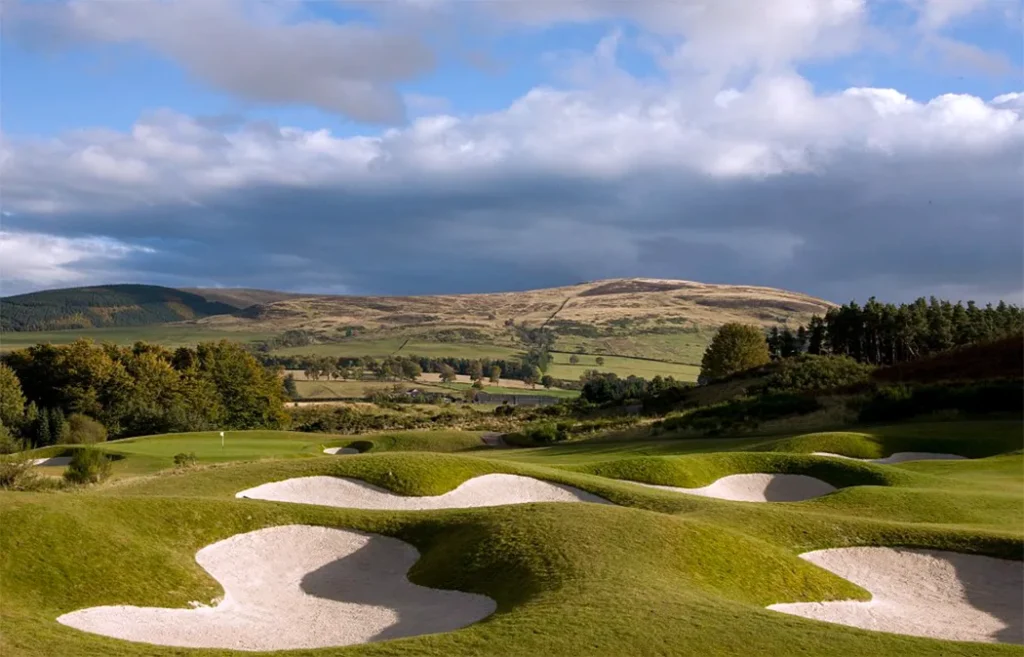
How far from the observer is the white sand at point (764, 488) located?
27125 mm

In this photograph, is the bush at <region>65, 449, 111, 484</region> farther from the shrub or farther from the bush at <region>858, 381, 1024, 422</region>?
the bush at <region>858, 381, 1024, 422</region>

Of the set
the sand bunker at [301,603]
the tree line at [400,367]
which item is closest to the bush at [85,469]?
the sand bunker at [301,603]

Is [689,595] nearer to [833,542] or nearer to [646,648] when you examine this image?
[646,648]

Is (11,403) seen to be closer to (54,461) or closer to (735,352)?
(54,461)

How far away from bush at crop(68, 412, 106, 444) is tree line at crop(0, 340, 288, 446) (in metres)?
0.11

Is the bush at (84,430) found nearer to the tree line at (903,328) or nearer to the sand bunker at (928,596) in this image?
the sand bunker at (928,596)

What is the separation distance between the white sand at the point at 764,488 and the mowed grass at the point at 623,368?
129 metres

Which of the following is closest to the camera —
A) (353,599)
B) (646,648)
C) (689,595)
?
(646,648)

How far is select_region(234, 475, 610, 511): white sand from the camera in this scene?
76.1 feet

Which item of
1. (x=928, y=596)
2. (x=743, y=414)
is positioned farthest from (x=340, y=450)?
(x=928, y=596)

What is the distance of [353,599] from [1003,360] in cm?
1501

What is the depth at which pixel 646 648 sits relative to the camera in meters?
10.9

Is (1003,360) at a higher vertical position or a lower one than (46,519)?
higher

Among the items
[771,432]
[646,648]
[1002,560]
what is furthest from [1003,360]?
[771,432]
